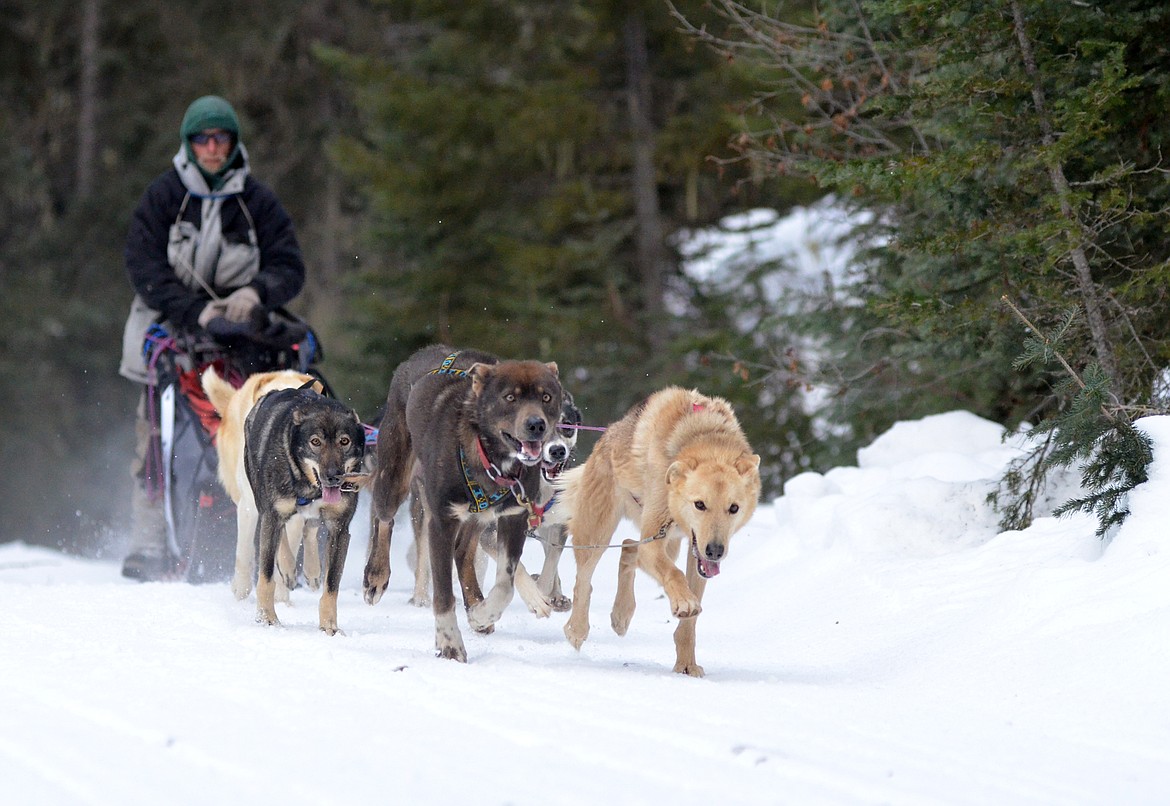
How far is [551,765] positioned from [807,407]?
11.7m

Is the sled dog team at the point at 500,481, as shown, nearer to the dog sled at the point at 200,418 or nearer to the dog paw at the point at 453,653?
the dog paw at the point at 453,653

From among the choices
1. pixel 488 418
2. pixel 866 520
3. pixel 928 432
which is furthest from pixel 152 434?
pixel 928 432

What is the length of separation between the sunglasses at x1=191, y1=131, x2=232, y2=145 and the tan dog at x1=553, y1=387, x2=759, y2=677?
13.3ft

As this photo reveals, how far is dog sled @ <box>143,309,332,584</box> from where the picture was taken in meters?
8.78

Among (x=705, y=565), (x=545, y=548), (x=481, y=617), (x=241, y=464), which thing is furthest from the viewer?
(x=545, y=548)

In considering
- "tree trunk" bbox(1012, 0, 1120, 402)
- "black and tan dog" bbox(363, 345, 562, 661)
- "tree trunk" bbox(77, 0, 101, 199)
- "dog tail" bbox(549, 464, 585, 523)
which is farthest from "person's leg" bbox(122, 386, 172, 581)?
"tree trunk" bbox(77, 0, 101, 199)

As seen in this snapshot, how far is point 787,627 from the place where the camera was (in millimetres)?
7066

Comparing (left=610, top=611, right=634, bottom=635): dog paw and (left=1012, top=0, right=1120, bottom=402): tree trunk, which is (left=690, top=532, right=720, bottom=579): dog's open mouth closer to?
(left=610, top=611, right=634, bottom=635): dog paw

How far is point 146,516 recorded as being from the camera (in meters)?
9.66

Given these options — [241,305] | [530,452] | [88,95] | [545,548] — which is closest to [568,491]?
[530,452]

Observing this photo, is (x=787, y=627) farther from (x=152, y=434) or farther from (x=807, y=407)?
(x=807, y=407)

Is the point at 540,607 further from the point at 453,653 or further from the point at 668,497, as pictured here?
the point at 668,497

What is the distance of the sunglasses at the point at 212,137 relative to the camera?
9031 millimetres

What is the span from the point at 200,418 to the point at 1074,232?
215 inches
